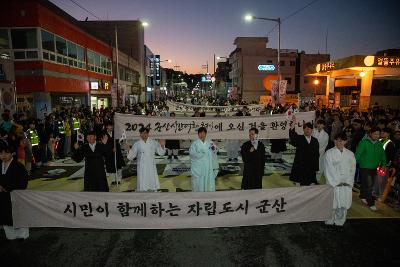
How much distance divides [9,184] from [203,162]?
12.3ft

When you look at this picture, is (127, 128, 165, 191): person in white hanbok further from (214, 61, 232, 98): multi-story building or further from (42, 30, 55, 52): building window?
(214, 61, 232, 98): multi-story building

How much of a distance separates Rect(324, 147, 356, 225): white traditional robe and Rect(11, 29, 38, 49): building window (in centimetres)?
1767

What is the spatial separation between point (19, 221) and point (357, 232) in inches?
242

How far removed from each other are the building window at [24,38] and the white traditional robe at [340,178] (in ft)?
58.0

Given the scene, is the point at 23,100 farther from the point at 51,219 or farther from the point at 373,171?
the point at 373,171

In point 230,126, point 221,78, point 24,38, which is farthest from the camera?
point 221,78

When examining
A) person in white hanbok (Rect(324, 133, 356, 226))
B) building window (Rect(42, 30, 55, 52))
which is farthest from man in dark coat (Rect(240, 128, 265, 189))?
building window (Rect(42, 30, 55, 52))

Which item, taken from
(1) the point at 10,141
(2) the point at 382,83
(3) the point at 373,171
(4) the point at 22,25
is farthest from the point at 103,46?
(3) the point at 373,171

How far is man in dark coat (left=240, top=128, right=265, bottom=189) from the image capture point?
22.1 feet

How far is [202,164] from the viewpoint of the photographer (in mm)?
6840

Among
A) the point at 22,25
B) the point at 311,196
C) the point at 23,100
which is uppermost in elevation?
the point at 22,25

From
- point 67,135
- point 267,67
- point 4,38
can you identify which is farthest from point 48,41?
point 267,67

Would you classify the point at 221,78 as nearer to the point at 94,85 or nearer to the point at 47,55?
the point at 94,85

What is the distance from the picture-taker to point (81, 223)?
5.29m
